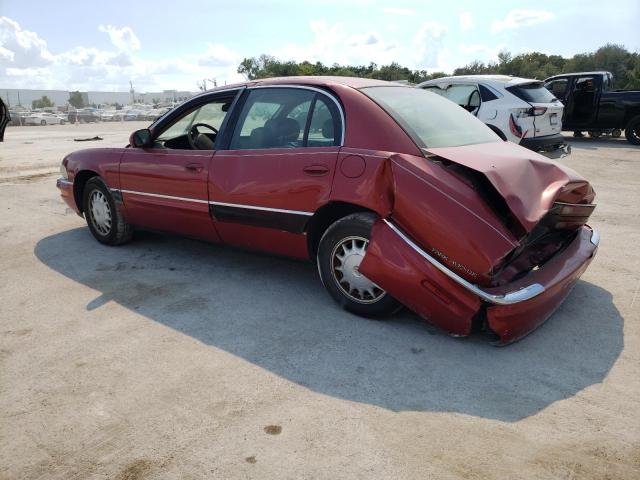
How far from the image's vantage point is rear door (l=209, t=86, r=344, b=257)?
3.63 m

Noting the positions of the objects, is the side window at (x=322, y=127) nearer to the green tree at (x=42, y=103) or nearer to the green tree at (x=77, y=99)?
the green tree at (x=42, y=103)

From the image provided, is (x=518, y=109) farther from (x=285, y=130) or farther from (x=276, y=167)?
(x=276, y=167)

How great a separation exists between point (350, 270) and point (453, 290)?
0.79 meters

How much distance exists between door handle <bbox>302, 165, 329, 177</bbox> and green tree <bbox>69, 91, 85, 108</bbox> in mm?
95167

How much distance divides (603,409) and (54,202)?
291 inches

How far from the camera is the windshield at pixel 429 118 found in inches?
139

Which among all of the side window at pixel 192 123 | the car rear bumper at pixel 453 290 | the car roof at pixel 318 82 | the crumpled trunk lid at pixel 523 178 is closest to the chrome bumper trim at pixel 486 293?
the car rear bumper at pixel 453 290

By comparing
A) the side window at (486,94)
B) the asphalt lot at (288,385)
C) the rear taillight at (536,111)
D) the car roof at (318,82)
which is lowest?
the asphalt lot at (288,385)

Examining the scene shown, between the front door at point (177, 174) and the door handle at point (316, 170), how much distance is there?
3.31ft

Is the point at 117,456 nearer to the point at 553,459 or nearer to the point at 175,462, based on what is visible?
the point at 175,462

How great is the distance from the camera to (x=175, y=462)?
7.46 ft

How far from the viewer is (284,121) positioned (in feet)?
13.0

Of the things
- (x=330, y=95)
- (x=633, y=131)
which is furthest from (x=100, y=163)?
(x=633, y=131)

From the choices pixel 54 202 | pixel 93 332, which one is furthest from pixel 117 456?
pixel 54 202
